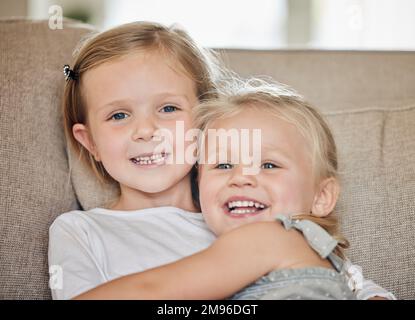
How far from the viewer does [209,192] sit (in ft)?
3.57

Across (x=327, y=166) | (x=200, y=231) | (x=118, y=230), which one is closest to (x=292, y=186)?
(x=327, y=166)

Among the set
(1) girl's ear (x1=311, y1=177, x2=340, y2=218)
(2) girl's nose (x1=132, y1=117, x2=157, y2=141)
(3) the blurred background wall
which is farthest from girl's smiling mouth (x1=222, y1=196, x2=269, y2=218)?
(3) the blurred background wall

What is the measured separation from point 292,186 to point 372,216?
27cm

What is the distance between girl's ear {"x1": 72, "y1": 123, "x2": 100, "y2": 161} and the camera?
4.22 ft

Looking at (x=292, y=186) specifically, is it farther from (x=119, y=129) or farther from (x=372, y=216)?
(x=119, y=129)

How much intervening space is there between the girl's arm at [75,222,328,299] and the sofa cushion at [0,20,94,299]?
24 centimetres

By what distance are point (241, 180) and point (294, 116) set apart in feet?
0.58

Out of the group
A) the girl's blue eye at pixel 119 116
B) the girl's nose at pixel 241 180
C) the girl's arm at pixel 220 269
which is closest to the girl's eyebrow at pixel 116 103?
the girl's blue eye at pixel 119 116

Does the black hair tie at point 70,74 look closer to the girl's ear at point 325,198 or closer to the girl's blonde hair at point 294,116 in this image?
the girl's blonde hair at point 294,116

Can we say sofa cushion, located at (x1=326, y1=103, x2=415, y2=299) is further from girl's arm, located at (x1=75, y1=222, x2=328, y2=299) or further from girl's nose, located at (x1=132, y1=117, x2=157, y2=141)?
girl's nose, located at (x1=132, y1=117, x2=157, y2=141)

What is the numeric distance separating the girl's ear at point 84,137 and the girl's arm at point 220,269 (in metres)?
0.43

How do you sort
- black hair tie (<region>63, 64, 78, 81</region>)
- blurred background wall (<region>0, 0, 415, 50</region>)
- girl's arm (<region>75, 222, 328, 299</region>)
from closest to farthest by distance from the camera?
girl's arm (<region>75, 222, 328, 299</region>), black hair tie (<region>63, 64, 78, 81</region>), blurred background wall (<region>0, 0, 415, 50</region>)

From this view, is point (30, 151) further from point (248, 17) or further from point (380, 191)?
point (248, 17)

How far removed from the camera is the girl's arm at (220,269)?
0.89m
